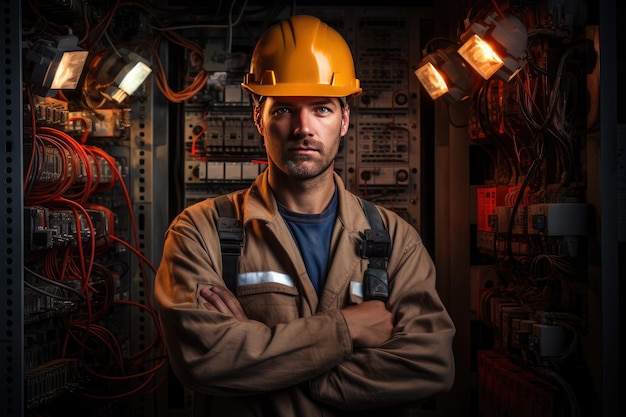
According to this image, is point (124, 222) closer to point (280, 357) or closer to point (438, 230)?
point (438, 230)

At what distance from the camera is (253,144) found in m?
5.06

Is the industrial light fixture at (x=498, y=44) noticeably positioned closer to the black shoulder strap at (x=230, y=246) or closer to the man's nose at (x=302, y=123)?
the man's nose at (x=302, y=123)

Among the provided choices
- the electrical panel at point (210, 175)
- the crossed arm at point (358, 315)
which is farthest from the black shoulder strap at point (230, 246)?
the electrical panel at point (210, 175)

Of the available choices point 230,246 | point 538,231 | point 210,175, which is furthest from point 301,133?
point 210,175

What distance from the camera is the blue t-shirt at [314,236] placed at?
9.81ft

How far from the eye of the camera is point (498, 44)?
375 cm

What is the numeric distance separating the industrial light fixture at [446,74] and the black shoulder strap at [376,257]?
1658 mm

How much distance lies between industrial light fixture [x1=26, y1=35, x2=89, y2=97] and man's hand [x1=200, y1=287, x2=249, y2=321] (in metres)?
1.43

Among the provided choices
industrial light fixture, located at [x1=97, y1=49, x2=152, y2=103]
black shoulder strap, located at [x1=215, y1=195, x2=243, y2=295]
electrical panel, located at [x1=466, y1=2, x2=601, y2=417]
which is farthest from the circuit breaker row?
industrial light fixture, located at [x1=97, y1=49, x2=152, y2=103]

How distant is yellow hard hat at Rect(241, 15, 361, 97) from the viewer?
305 cm

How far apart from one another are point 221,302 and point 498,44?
2007 millimetres

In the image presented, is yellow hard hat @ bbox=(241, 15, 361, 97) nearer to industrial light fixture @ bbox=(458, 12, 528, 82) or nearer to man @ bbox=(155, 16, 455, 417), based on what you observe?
man @ bbox=(155, 16, 455, 417)

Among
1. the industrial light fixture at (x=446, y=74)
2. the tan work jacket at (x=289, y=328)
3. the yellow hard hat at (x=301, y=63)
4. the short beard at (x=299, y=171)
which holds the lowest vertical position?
the tan work jacket at (x=289, y=328)

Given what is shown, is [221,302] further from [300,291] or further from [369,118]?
[369,118]
